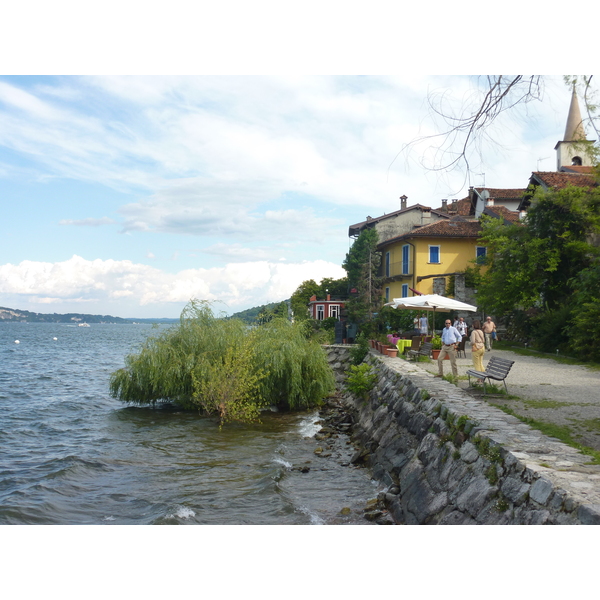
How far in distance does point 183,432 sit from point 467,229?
26.6 metres

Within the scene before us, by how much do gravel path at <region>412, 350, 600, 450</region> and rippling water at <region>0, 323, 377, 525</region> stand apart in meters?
3.52

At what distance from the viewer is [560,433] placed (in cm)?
781

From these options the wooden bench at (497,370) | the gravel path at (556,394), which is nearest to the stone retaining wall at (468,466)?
the wooden bench at (497,370)

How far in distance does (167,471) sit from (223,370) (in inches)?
197

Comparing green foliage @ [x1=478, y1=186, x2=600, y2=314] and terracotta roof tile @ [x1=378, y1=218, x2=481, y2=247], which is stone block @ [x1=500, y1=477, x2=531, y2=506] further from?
terracotta roof tile @ [x1=378, y1=218, x2=481, y2=247]

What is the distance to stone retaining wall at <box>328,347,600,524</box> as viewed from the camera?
5.27m

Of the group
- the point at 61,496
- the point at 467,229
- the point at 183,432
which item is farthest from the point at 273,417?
the point at 467,229

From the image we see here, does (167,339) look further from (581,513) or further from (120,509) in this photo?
(581,513)

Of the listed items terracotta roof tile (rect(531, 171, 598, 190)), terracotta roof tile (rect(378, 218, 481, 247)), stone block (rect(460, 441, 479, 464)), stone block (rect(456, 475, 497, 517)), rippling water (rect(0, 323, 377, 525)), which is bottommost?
rippling water (rect(0, 323, 377, 525))

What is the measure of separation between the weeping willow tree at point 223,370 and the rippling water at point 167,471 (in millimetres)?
729

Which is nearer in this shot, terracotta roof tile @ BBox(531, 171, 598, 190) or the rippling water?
the rippling water

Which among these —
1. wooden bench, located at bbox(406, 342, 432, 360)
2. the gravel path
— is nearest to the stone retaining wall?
the gravel path

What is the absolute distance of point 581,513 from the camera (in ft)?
15.1

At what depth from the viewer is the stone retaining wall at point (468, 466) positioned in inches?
207
